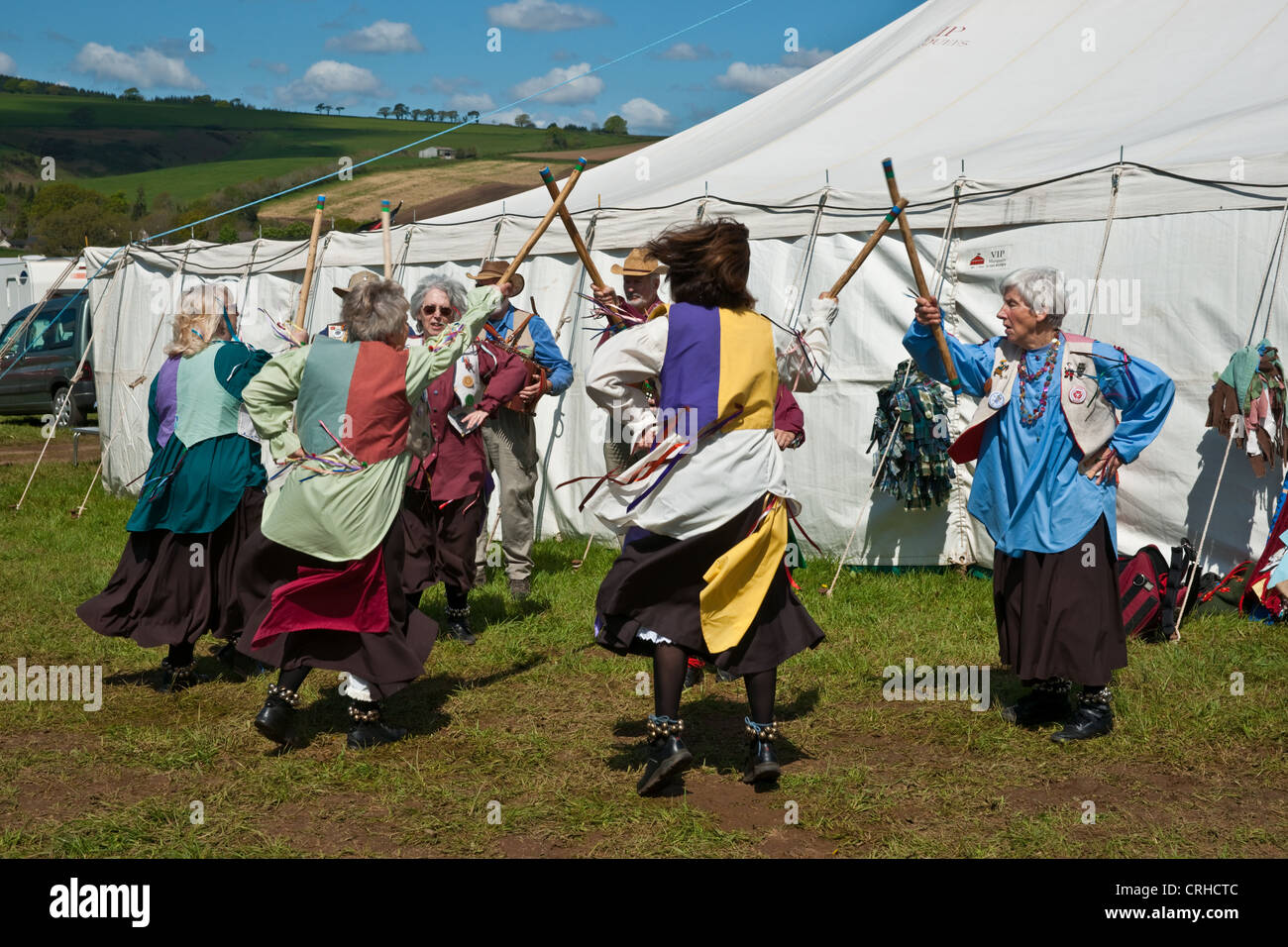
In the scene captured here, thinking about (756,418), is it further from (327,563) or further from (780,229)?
(780,229)

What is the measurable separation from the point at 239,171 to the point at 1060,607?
196 ft

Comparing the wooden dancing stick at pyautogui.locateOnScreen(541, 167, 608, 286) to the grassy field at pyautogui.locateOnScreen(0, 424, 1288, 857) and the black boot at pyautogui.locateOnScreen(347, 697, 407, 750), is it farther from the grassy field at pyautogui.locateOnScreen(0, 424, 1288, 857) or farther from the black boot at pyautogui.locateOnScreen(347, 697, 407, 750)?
the black boot at pyautogui.locateOnScreen(347, 697, 407, 750)

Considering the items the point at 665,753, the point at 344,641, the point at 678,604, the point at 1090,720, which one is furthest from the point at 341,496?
the point at 1090,720

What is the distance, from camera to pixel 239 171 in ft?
193

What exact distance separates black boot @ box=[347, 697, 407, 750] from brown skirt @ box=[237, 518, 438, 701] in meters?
0.08

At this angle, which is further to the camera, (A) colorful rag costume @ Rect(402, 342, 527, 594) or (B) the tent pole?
(B) the tent pole

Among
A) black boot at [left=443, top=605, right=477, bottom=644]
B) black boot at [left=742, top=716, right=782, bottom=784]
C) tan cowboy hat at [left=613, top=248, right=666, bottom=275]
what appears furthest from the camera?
black boot at [left=443, top=605, right=477, bottom=644]

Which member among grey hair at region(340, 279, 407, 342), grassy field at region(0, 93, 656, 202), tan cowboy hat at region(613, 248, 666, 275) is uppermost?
grassy field at region(0, 93, 656, 202)

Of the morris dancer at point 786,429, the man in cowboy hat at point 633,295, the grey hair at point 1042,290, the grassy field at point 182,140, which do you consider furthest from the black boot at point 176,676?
the grassy field at point 182,140

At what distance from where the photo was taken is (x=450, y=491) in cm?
608

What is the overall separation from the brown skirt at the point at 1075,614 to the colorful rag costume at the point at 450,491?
2723 mm

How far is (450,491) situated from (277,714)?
1.79 metres

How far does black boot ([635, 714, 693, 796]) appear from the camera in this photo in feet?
→ 12.9

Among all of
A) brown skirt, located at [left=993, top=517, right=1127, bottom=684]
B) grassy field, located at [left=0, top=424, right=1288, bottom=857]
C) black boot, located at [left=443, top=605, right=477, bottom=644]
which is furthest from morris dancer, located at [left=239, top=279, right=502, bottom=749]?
brown skirt, located at [left=993, top=517, right=1127, bottom=684]
